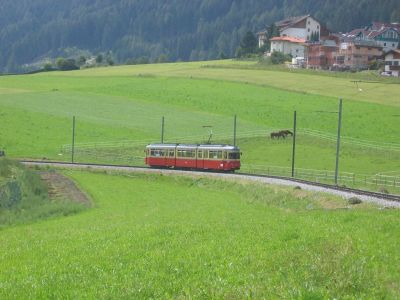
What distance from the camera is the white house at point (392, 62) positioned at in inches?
5467

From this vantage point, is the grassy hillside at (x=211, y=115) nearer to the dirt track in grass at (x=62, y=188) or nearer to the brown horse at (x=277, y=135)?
the brown horse at (x=277, y=135)

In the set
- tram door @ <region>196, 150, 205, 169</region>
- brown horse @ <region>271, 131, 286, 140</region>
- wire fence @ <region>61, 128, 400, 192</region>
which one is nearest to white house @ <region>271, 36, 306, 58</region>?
wire fence @ <region>61, 128, 400, 192</region>

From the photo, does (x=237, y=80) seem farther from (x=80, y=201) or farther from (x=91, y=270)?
(x=91, y=270)

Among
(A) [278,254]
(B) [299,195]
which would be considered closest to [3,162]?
(B) [299,195]

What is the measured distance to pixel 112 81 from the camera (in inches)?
5079

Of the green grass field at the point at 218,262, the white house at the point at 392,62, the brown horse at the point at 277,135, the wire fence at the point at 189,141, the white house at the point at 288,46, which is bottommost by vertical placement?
the wire fence at the point at 189,141

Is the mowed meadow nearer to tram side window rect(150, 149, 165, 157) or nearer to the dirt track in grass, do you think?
the dirt track in grass

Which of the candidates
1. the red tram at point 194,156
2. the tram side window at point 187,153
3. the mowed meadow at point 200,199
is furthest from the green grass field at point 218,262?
the tram side window at point 187,153

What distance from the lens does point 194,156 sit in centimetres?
6525

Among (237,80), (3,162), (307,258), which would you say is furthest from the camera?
(237,80)

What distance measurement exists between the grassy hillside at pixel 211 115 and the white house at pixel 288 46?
53418 millimetres

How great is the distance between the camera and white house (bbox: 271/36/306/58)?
604 ft

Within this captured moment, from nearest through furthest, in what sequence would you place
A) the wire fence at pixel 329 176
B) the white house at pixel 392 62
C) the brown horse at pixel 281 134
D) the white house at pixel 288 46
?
1. the wire fence at pixel 329 176
2. the brown horse at pixel 281 134
3. the white house at pixel 392 62
4. the white house at pixel 288 46

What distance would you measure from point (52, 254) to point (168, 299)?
655cm
